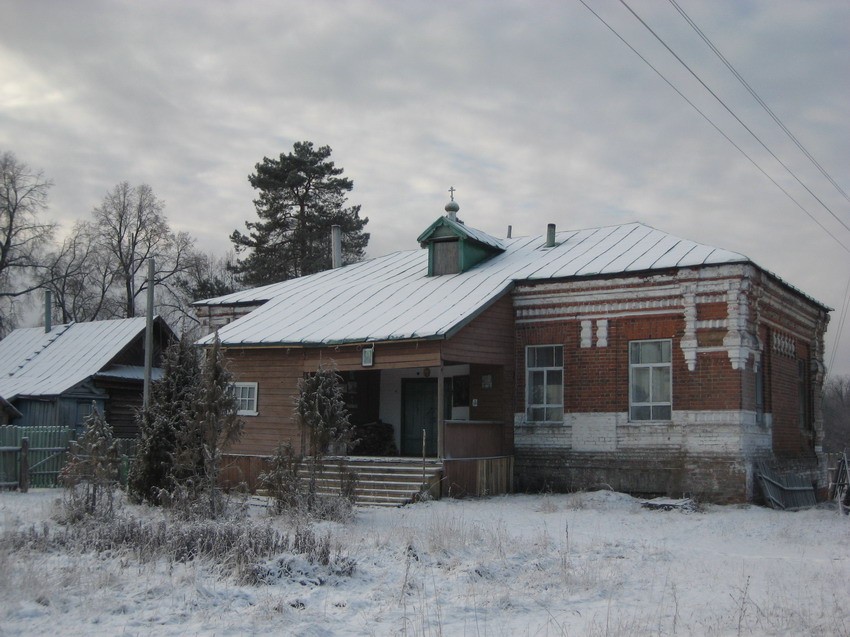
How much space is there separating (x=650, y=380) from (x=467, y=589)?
35.9 feet

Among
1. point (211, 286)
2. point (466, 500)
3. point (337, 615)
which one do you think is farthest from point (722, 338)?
point (211, 286)

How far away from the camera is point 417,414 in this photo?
73.8 ft

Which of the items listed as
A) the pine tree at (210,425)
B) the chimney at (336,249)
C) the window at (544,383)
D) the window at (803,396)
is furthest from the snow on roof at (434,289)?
the window at (803,396)

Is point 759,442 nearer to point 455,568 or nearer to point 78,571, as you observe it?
point 455,568

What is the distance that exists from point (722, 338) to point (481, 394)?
5557 mm

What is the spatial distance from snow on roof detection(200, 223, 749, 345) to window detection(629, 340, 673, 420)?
174 centimetres

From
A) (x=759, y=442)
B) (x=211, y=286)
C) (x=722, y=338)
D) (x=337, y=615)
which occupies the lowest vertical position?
(x=337, y=615)

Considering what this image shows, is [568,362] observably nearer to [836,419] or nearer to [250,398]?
[250,398]

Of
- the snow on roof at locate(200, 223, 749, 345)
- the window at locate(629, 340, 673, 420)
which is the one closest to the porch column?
the snow on roof at locate(200, 223, 749, 345)

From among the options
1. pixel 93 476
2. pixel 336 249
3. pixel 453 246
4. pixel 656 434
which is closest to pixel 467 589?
pixel 93 476

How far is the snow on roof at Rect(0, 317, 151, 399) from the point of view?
29.0 metres

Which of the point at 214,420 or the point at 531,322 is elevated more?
the point at 531,322

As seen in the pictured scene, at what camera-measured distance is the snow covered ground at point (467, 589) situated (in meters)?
7.69

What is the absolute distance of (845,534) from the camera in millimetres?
14062
